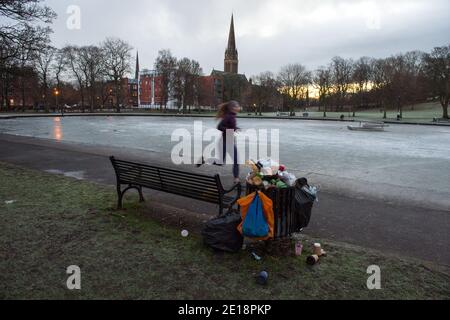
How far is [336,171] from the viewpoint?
10.2 meters

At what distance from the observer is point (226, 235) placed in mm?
4238

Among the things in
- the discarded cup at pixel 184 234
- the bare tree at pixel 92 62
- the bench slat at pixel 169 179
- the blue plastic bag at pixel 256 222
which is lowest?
the discarded cup at pixel 184 234

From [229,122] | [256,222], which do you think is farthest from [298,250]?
[229,122]

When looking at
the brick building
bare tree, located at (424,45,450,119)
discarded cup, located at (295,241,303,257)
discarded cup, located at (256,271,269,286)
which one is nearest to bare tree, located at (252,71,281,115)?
the brick building

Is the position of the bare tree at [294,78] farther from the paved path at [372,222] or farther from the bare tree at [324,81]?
the paved path at [372,222]

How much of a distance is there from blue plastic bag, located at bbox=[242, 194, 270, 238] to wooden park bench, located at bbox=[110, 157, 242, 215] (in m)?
0.62

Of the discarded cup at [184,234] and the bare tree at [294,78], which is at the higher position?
the bare tree at [294,78]

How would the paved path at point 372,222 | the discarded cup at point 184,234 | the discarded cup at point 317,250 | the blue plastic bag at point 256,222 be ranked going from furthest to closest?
1. the discarded cup at point 184,234
2. the paved path at point 372,222
3. the discarded cup at point 317,250
4. the blue plastic bag at point 256,222

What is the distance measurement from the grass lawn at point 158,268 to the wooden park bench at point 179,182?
61cm

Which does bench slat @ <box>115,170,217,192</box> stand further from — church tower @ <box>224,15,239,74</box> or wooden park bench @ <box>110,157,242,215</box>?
church tower @ <box>224,15,239,74</box>

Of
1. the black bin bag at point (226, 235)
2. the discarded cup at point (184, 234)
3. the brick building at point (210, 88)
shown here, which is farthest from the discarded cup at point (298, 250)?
the brick building at point (210, 88)

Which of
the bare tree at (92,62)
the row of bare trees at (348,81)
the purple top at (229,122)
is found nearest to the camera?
the purple top at (229,122)

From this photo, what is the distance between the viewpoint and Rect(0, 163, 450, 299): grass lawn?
3361 mm

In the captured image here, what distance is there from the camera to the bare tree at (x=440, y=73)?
180 ft
